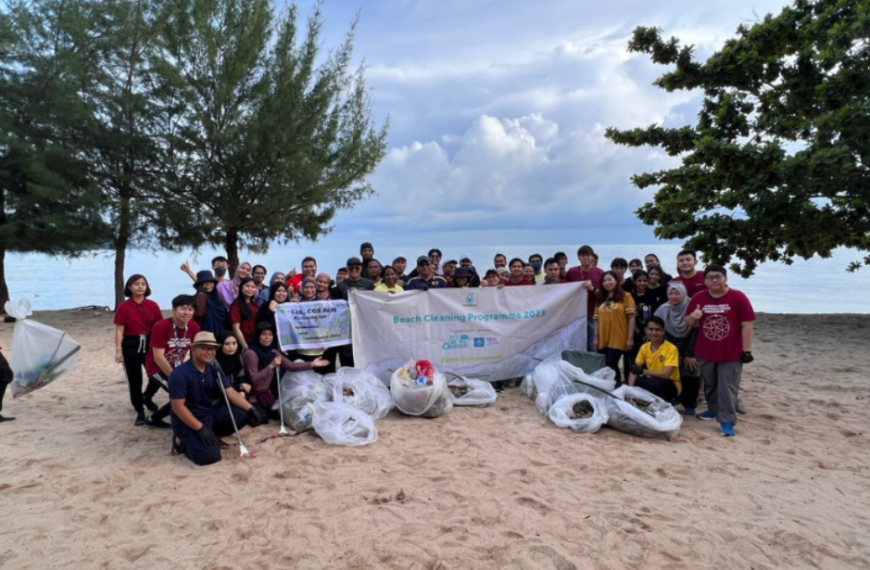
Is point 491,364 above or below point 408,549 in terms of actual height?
above

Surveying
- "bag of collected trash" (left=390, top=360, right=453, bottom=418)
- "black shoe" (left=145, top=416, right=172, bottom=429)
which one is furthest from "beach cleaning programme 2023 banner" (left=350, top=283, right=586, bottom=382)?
"black shoe" (left=145, top=416, right=172, bottom=429)

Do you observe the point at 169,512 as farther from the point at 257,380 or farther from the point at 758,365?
the point at 758,365

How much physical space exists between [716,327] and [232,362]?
4305 mm

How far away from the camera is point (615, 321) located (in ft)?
18.4

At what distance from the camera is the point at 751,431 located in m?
4.70

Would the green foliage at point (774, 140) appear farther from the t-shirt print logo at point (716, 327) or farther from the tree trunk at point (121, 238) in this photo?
the tree trunk at point (121, 238)

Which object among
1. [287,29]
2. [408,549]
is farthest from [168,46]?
[408,549]

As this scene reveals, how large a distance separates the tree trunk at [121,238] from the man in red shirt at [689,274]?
10.8 metres

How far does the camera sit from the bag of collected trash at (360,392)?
497 cm

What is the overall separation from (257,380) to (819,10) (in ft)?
33.9

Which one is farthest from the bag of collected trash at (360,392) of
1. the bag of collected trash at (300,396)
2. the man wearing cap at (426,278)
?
the man wearing cap at (426,278)

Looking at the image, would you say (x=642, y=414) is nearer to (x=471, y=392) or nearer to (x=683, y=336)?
(x=683, y=336)

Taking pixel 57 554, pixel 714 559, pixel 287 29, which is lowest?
pixel 57 554

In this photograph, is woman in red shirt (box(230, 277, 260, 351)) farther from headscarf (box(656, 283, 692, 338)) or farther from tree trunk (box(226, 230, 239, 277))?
tree trunk (box(226, 230, 239, 277))
